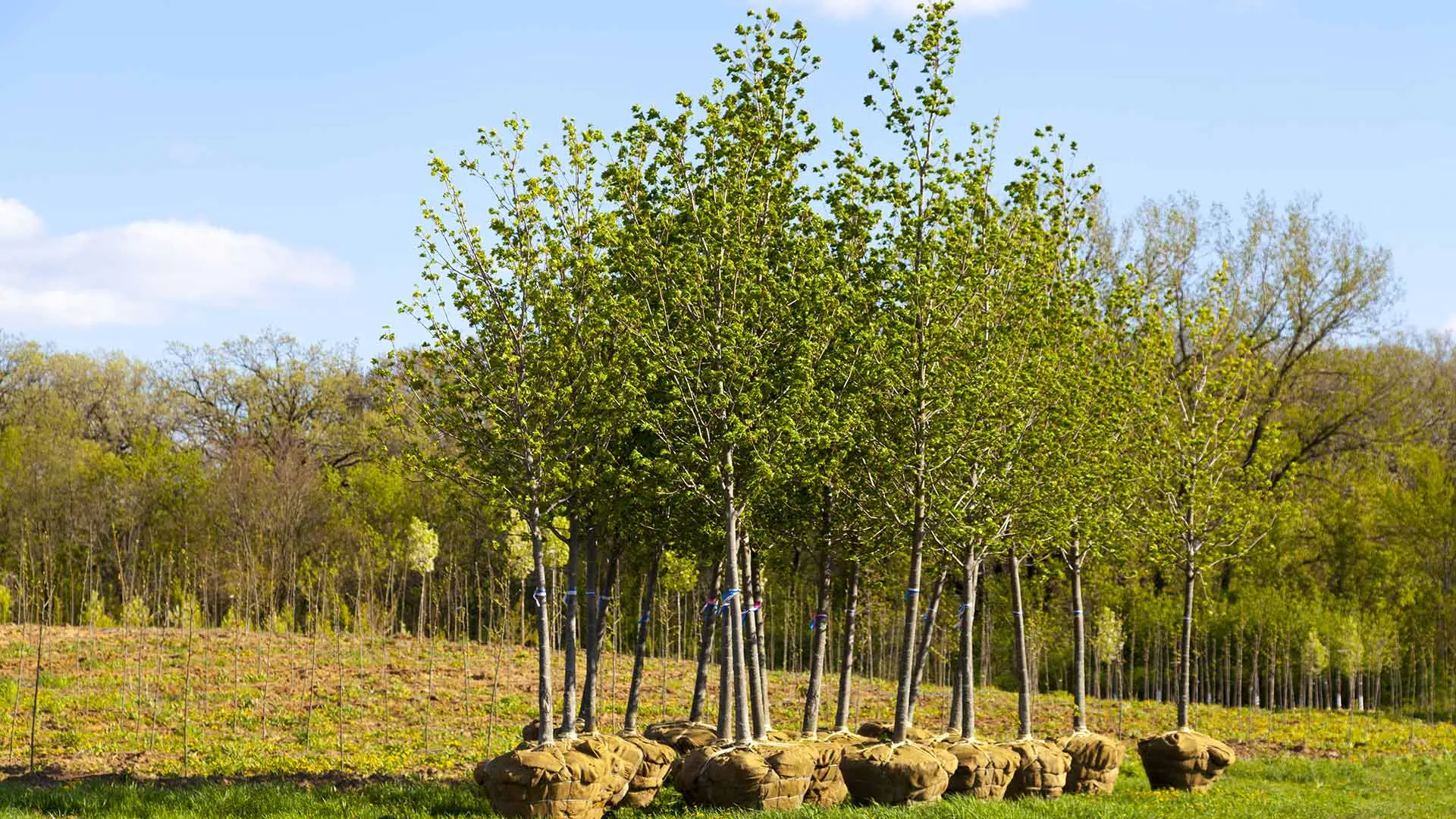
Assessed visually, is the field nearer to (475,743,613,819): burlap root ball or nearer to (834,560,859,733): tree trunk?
(475,743,613,819): burlap root ball

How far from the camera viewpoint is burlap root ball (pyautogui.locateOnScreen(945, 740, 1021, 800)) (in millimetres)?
14055

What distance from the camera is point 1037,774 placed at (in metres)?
14.7

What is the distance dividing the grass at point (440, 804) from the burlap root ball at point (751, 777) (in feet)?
0.78

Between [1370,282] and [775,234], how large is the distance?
25936mm

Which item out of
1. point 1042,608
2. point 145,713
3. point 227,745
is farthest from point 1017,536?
point 1042,608

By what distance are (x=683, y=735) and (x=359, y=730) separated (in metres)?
5.70

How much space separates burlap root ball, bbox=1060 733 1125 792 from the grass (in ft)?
0.97

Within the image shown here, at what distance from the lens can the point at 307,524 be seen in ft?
130

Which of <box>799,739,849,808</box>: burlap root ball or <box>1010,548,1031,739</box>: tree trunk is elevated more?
<box>1010,548,1031,739</box>: tree trunk

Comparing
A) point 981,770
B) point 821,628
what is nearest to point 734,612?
point 821,628

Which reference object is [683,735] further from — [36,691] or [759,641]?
[36,691]

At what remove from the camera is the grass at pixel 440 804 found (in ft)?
41.5

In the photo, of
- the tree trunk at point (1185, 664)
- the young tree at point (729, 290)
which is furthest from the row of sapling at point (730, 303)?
the tree trunk at point (1185, 664)

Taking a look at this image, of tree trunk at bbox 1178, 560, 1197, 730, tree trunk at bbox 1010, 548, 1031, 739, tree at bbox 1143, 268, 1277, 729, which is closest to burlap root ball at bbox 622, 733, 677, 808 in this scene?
tree trunk at bbox 1010, 548, 1031, 739
